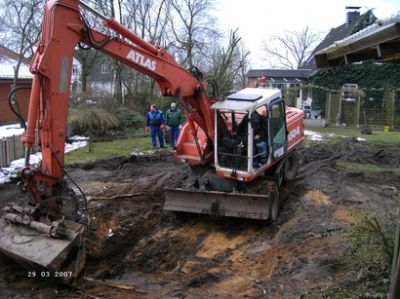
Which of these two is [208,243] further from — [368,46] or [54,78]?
[368,46]

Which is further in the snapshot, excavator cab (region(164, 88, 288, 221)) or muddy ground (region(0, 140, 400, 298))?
excavator cab (region(164, 88, 288, 221))

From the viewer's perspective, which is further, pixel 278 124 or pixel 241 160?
pixel 278 124

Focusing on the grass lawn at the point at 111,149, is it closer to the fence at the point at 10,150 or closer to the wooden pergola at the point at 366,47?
the fence at the point at 10,150

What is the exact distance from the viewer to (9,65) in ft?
97.6

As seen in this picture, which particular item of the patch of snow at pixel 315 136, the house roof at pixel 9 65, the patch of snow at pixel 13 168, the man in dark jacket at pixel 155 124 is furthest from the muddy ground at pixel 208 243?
the house roof at pixel 9 65

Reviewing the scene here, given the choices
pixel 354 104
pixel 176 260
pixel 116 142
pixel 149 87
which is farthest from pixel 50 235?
pixel 354 104

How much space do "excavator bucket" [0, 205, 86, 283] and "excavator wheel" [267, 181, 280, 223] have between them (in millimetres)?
3718

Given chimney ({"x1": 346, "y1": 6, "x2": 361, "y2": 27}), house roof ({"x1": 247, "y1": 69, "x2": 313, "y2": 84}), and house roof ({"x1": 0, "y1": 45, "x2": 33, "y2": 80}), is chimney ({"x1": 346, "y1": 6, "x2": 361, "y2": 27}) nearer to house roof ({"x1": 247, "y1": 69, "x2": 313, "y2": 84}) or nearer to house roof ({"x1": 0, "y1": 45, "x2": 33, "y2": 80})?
house roof ({"x1": 247, "y1": 69, "x2": 313, "y2": 84})

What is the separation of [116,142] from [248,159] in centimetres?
1217

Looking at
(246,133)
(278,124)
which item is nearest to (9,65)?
(278,124)

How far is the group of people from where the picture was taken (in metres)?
17.3

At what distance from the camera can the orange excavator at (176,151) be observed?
631 cm

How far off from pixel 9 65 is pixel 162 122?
16.5 metres
